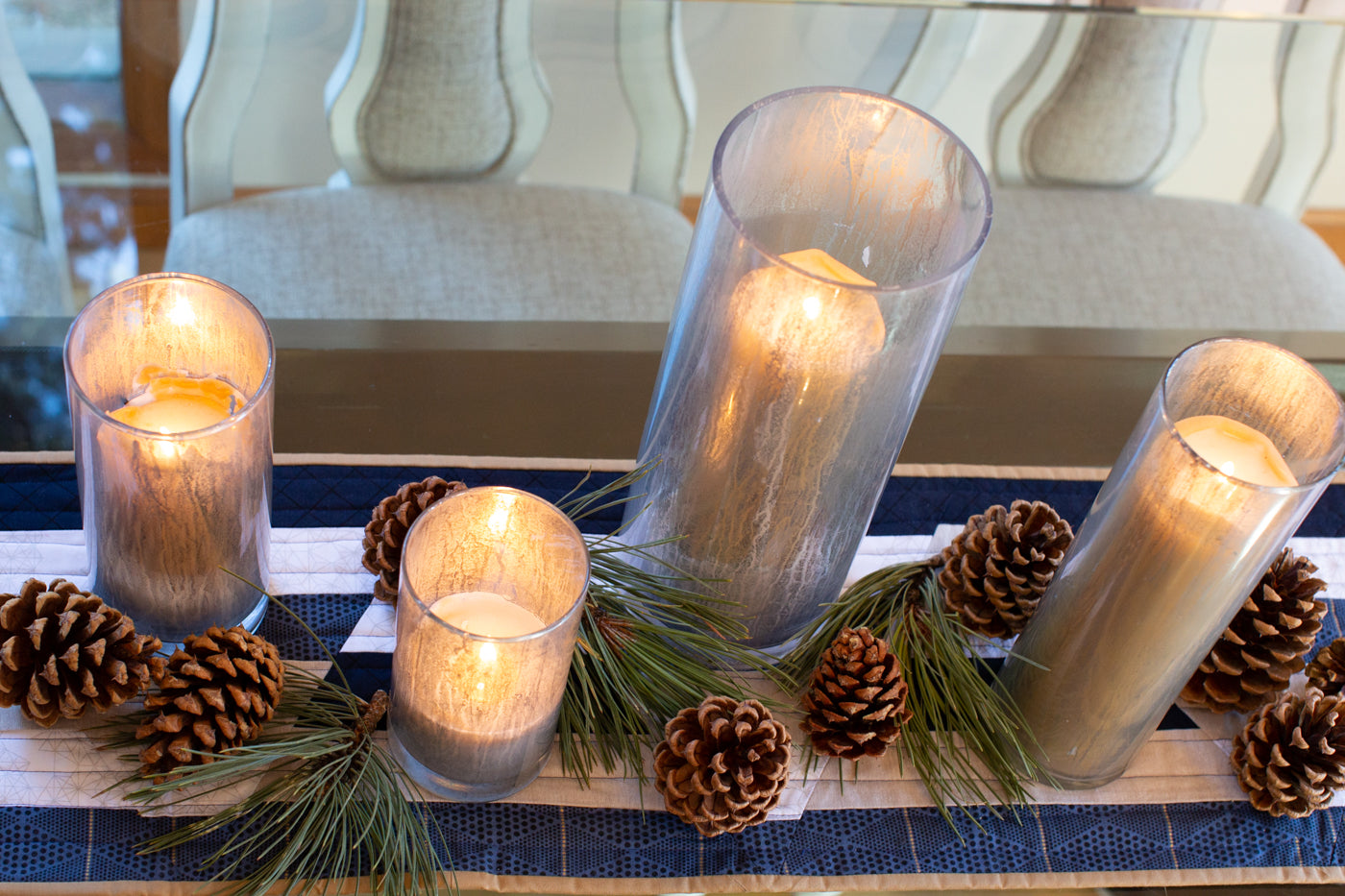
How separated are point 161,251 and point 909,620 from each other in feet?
1.76

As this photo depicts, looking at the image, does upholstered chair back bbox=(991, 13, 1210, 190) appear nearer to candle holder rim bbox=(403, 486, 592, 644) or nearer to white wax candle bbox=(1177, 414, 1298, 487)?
white wax candle bbox=(1177, 414, 1298, 487)

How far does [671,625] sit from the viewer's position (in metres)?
0.46

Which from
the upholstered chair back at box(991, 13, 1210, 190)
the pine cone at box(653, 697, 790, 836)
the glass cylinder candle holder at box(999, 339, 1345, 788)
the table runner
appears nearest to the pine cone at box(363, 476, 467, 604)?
the table runner

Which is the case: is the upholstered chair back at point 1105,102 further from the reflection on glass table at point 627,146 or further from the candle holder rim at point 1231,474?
the candle holder rim at point 1231,474

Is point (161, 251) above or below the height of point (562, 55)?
below

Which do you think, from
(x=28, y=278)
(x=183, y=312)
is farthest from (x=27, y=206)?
(x=183, y=312)

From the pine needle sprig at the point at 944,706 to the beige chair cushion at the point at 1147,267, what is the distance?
41cm

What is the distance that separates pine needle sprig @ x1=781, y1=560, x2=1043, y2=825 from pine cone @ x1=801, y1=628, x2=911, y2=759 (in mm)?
21

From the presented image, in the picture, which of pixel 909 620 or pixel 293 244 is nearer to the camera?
pixel 909 620

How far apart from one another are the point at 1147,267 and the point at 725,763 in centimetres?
63

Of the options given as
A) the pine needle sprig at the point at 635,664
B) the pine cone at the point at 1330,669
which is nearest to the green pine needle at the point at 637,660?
the pine needle sprig at the point at 635,664

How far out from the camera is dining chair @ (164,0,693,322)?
2.41 feet

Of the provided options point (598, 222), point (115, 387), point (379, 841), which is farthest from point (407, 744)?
point (598, 222)

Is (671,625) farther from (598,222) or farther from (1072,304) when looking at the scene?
(1072,304)
